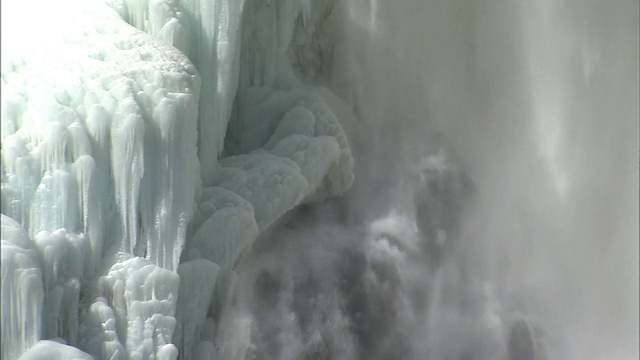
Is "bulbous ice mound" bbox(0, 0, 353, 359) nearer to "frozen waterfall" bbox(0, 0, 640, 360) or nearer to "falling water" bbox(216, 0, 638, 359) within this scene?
"frozen waterfall" bbox(0, 0, 640, 360)

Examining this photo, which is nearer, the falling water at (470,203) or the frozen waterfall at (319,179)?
the frozen waterfall at (319,179)

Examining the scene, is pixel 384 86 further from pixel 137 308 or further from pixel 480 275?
pixel 137 308

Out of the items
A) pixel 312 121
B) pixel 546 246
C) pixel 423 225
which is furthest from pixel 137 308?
pixel 546 246

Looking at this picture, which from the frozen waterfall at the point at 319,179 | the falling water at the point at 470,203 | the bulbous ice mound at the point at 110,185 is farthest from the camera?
the falling water at the point at 470,203

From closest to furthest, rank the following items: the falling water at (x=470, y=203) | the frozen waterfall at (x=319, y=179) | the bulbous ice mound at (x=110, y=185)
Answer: the bulbous ice mound at (x=110, y=185)
the frozen waterfall at (x=319, y=179)
the falling water at (x=470, y=203)

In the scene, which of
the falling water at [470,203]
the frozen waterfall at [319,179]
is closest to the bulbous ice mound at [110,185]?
the frozen waterfall at [319,179]

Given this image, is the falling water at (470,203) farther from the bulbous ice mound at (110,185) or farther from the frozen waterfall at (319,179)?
the bulbous ice mound at (110,185)

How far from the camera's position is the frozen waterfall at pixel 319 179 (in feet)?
13.5

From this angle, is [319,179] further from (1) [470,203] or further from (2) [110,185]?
(2) [110,185]

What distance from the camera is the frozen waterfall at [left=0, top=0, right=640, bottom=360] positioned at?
4121 millimetres

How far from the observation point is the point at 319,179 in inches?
209

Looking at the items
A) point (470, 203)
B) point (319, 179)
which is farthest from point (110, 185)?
point (470, 203)

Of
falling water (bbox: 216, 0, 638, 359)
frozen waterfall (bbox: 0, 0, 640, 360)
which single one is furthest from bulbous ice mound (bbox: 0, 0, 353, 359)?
falling water (bbox: 216, 0, 638, 359)

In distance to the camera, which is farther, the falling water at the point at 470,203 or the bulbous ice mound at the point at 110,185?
the falling water at the point at 470,203
